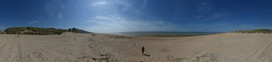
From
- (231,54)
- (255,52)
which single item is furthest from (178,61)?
(255,52)

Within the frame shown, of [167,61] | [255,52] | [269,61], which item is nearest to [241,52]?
[255,52]

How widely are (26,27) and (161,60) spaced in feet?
95.1

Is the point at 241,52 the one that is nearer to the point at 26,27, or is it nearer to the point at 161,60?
the point at 161,60

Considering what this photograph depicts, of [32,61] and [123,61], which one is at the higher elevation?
[32,61]

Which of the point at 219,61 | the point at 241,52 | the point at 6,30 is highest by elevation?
the point at 6,30

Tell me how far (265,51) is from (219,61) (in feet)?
8.54

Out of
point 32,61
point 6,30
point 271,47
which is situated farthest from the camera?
point 6,30

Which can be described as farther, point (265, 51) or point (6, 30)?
point (6, 30)

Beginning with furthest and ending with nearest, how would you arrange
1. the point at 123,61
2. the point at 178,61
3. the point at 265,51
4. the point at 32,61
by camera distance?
1. the point at 178,61
2. the point at 123,61
3. the point at 265,51
4. the point at 32,61

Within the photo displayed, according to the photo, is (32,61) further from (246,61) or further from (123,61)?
(246,61)

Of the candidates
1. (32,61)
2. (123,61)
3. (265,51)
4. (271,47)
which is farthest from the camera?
(123,61)

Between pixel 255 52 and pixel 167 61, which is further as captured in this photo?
pixel 167 61

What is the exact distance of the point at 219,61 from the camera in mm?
6129

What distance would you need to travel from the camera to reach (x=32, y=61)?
4.77 metres
